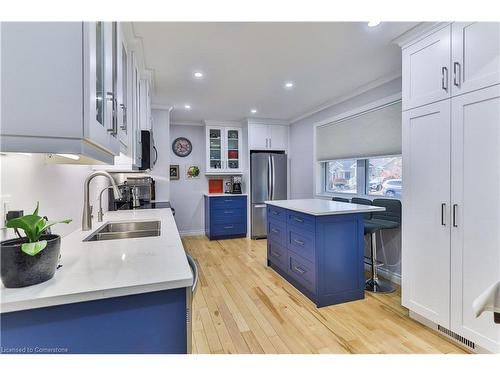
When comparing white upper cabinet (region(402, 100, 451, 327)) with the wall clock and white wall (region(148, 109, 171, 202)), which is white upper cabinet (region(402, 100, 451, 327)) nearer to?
white wall (region(148, 109, 171, 202))

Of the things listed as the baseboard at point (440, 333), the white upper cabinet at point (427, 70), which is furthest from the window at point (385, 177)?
the baseboard at point (440, 333)

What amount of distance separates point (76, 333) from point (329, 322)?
1.90 meters

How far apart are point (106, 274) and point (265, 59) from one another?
7.67ft

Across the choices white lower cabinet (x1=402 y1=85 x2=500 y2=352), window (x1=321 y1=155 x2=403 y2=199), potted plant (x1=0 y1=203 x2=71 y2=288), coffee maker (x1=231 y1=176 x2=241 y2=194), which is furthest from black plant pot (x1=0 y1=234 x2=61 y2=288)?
coffee maker (x1=231 y1=176 x2=241 y2=194)

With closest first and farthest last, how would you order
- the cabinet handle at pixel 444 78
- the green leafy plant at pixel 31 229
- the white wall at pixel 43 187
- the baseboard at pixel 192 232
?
the green leafy plant at pixel 31 229 → the white wall at pixel 43 187 → the cabinet handle at pixel 444 78 → the baseboard at pixel 192 232

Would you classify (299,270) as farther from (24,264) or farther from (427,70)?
(24,264)

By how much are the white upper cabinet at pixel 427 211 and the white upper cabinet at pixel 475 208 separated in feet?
0.20

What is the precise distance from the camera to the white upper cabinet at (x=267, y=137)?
5.14 m

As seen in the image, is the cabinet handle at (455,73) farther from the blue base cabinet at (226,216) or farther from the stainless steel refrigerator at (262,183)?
the blue base cabinet at (226,216)

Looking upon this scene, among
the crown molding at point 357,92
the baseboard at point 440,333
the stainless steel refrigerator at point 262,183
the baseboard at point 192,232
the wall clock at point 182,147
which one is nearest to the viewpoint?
the baseboard at point 440,333

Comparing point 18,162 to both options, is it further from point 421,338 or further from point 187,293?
point 421,338

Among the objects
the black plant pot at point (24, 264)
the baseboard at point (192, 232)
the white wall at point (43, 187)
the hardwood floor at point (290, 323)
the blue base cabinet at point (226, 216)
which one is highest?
the white wall at point (43, 187)

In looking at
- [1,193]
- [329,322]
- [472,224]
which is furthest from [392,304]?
[1,193]

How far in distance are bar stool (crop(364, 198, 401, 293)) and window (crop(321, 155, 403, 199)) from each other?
0.27 meters
